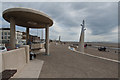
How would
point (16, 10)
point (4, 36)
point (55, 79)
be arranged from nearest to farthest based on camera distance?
point (55, 79) → point (16, 10) → point (4, 36)

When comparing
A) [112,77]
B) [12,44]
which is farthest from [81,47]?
[12,44]

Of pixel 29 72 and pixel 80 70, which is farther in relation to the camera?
pixel 80 70

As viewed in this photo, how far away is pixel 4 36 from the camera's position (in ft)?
153

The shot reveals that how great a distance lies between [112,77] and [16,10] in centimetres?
993

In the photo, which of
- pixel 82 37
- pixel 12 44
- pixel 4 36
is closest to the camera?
pixel 12 44

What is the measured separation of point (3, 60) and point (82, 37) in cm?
1162

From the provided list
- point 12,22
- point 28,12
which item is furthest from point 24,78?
point 12,22

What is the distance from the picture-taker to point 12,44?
24.4ft

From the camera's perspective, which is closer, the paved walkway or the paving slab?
the paving slab

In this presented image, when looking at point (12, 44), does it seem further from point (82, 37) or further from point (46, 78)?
point (82, 37)

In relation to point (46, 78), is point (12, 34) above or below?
above

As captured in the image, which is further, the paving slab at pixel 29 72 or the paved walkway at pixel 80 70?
the paved walkway at pixel 80 70

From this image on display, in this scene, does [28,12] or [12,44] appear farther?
[12,44]

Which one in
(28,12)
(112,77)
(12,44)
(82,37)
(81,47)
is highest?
(28,12)
